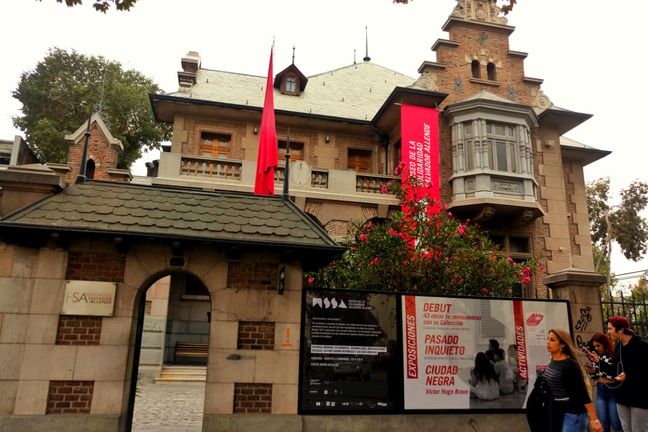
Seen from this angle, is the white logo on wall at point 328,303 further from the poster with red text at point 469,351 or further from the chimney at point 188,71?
the chimney at point 188,71

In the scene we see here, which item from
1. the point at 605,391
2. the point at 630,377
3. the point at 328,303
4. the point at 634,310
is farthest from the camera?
the point at 634,310

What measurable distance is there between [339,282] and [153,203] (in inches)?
178

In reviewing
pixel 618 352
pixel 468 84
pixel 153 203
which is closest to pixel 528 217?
pixel 468 84

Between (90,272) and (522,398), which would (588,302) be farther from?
(90,272)

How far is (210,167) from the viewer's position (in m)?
17.0

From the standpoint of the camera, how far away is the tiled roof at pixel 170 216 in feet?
22.7

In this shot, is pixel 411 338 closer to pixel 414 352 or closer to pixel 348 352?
pixel 414 352

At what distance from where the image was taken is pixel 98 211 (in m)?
7.24

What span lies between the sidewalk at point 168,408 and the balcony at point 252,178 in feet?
22.1

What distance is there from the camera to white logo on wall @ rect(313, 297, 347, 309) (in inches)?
302

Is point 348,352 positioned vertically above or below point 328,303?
below

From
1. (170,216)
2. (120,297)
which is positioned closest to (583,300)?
(170,216)

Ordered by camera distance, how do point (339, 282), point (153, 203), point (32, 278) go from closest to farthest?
point (32, 278) < point (153, 203) < point (339, 282)

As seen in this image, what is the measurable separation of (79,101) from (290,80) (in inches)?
746
